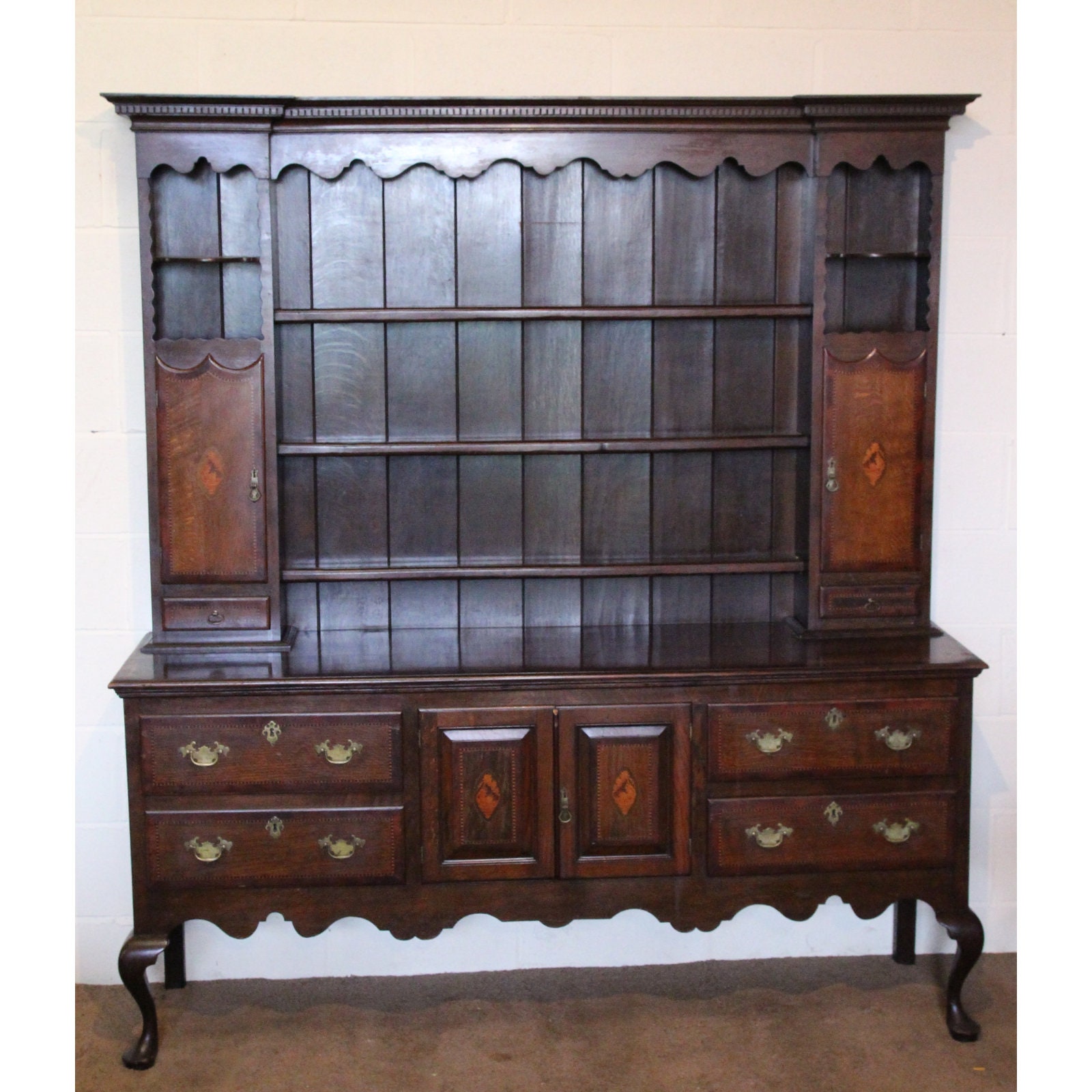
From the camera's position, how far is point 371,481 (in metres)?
3.06

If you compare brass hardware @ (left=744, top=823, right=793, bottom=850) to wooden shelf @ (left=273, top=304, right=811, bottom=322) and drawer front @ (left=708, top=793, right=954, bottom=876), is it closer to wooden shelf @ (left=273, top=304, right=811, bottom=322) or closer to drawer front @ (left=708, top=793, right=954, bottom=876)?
drawer front @ (left=708, top=793, right=954, bottom=876)

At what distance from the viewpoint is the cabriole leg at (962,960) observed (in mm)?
2824

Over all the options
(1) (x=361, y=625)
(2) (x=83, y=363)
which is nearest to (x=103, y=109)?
(2) (x=83, y=363)

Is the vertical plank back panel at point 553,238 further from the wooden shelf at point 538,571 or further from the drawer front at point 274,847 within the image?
the drawer front at point 274,847

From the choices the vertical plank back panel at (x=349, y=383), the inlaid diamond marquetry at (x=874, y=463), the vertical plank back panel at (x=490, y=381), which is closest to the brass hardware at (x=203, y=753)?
the vertical plank back panel at (x=349, y=383)

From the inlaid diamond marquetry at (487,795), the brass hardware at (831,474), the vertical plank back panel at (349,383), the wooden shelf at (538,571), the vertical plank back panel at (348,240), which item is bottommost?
the inlaid diamond marquetry at (487,795)

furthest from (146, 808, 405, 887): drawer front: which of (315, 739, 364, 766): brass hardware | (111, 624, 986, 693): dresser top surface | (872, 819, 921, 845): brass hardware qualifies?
(872, 819, 921, 845): brass hardware

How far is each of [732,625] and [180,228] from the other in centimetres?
167

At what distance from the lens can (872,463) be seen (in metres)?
2.95

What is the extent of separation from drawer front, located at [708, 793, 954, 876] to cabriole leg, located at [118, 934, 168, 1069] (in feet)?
4.16

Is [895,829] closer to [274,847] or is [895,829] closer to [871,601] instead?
[871,601]

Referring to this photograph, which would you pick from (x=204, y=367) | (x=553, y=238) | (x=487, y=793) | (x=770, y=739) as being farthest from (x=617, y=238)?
(x=487, y=793)

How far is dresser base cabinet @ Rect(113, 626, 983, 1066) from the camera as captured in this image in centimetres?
266
